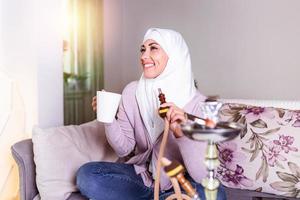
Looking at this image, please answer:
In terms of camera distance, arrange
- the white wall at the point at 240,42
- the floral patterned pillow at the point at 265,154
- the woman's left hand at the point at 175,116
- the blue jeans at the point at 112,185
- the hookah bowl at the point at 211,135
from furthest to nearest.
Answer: the white wall at the point at 240,42 → the floral patterned pillow at the point at 265,154 → the blue jeans at the point at 112,185 → the woman's left hand at the point at 175,116 → the hookah bowl at the point at 211,135

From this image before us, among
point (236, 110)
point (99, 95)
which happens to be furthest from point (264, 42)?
point (99, 95)

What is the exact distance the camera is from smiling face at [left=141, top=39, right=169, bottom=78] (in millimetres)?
1323

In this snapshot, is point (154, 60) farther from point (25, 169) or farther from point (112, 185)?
point (25, 169)

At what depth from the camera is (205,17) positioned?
2365mm

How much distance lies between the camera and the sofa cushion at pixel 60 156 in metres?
1.33

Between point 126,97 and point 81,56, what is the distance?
1712 millimetres

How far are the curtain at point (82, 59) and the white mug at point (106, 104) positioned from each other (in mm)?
1894

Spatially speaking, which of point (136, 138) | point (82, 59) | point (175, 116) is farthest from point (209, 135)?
point (82, 59)

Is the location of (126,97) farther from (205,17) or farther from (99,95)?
(205,17)

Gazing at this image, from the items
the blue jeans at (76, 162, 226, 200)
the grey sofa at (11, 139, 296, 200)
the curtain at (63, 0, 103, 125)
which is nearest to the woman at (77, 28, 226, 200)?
the blue jeans at (76, 162, 226, 200)

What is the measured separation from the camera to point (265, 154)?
1469 millimetres

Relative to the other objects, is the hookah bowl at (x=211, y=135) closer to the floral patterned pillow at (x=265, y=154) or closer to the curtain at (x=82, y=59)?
the floral patterned pillow at (x=265, y=154)

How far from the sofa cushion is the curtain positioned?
1.46 m

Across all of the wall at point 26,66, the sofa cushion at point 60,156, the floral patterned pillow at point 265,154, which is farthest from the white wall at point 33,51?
the floral patterned pillow at point 265,154
